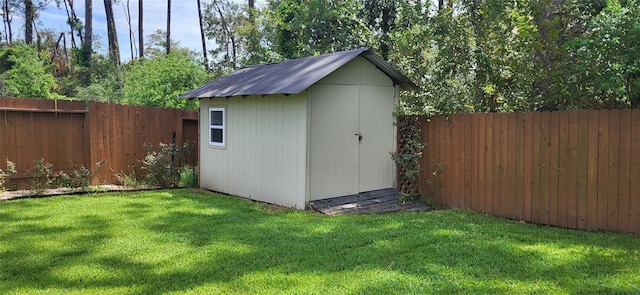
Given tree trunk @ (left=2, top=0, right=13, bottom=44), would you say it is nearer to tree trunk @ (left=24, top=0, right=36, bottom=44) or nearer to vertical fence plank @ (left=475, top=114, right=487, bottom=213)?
tree trunk @ (left=24, top=0, right=36, bottom=44)

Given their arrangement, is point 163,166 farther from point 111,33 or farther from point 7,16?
point 7,16

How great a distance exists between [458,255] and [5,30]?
1437 inches

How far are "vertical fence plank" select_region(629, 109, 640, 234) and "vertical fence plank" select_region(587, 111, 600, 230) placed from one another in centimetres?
36

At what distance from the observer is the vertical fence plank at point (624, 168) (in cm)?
541

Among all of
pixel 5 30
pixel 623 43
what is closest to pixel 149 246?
pixel 623 43

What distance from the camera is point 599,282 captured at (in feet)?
12.1

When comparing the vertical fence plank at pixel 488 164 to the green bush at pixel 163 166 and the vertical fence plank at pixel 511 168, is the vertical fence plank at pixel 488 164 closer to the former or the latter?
the vertical fence plank at pixel 511 168

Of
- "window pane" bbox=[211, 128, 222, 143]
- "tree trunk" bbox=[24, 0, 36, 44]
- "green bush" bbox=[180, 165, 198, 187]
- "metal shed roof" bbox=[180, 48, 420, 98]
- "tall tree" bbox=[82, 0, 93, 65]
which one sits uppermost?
"tree trunk" bbox=[24, 0, 36, 44]

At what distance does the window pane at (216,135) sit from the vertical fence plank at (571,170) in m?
5.97

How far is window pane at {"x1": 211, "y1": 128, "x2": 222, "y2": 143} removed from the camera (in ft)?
29.8

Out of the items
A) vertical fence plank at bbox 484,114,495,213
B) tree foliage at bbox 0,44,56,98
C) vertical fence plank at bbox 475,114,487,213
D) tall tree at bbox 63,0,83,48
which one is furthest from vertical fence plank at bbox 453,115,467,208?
tall tree at bbox 63,0,83,48

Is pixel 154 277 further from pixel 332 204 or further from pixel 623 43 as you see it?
pixel 623 43

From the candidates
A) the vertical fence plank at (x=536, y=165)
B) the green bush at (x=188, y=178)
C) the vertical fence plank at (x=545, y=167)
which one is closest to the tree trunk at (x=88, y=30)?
the green bush at (x=188, y=178)

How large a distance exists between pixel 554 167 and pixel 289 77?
4.13 metres
